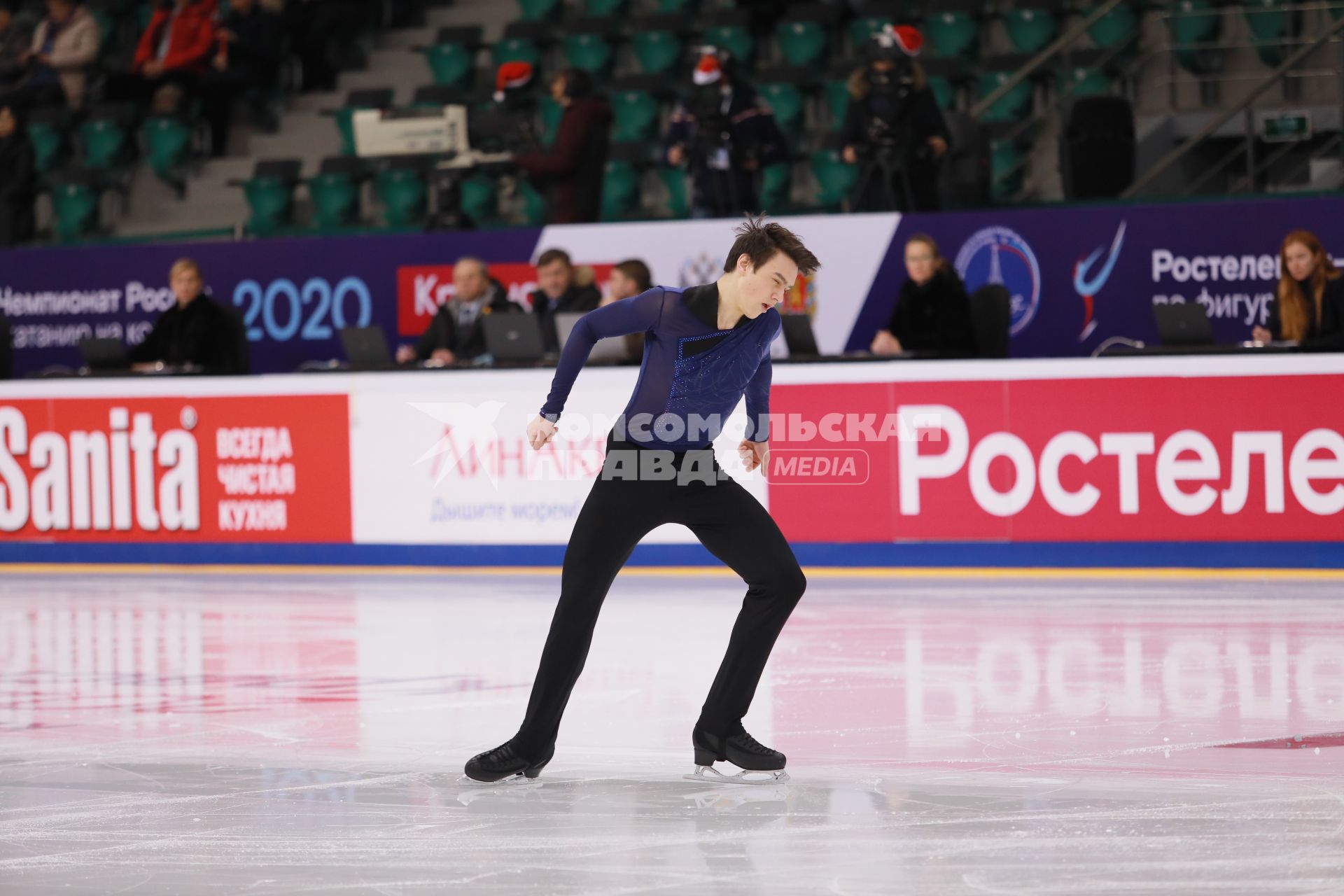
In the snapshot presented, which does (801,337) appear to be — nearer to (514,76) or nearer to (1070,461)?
(1070,461)

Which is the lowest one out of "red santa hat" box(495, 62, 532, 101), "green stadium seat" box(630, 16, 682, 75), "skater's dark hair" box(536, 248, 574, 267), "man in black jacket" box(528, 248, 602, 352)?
"man in black jacket" box(528, 248, 602, 352)

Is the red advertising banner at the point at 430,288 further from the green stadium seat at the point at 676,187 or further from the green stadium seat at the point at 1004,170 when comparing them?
the green stadium seat at the point at 1004,170

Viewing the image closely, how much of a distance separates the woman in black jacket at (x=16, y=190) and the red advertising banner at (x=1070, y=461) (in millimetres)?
9007

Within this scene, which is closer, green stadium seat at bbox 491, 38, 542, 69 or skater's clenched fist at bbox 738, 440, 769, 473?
skater's clenched fist at bbox 738, 440, 769, 473

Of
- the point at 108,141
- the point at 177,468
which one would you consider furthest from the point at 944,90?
the point at 108,141

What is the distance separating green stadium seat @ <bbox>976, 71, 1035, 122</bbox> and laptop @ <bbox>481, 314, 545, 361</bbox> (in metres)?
5.04

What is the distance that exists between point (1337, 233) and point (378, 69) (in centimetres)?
1019

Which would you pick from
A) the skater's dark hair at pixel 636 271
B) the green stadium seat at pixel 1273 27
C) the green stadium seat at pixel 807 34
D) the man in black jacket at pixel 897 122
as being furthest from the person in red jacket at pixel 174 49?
the green stadium seat at pixel 1273 27

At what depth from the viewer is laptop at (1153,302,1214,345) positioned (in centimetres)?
1122

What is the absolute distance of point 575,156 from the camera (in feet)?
46.1

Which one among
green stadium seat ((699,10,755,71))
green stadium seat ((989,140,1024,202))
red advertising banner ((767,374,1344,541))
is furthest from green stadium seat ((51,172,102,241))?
red advertising banner ((767,374,1344,541))

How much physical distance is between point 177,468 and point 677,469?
763 centimetres

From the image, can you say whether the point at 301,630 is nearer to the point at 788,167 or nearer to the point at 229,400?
the point at 229,400

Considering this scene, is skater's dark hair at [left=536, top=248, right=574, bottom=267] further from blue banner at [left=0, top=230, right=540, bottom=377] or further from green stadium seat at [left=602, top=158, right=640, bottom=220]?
green stadium seat at [left=602, top=158, right=640, bottom=220]
